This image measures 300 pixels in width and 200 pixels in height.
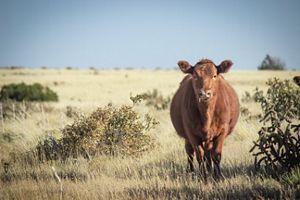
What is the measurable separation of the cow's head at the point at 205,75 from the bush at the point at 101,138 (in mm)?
2606

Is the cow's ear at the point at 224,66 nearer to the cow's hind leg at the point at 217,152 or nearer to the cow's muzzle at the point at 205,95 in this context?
the cow's muzzle at the point at 205,95

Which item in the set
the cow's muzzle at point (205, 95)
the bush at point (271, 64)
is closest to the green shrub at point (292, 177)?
the cow's muzzle at point (205, 95)

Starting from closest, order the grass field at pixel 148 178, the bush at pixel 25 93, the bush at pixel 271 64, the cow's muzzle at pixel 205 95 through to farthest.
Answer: the grass field at pixel 148 178 → the cow's muzzle at pixel 205 95 → the bush at pixel 25 93 → the bush at pixel 271 64

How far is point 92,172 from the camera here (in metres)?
7.77

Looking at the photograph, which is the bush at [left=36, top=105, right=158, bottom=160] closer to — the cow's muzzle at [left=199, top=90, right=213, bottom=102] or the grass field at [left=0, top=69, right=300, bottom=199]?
the grass field at [left=0, top=69, right=300, bottom=199]

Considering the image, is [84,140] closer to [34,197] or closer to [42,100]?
[34,197]

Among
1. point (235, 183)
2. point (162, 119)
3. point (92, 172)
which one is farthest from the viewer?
point (162, 119)

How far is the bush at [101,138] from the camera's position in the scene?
9016 millimetres

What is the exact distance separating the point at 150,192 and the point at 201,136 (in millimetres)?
1312

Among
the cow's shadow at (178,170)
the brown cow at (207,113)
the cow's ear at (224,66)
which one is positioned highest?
the cow's ear at (224,66)

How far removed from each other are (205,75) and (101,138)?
3.41 meters

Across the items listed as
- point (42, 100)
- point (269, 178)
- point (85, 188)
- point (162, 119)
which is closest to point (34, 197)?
point (85, 188)

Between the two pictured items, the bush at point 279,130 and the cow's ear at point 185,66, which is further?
the cow's ear at point 185,66

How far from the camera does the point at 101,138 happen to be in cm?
922
